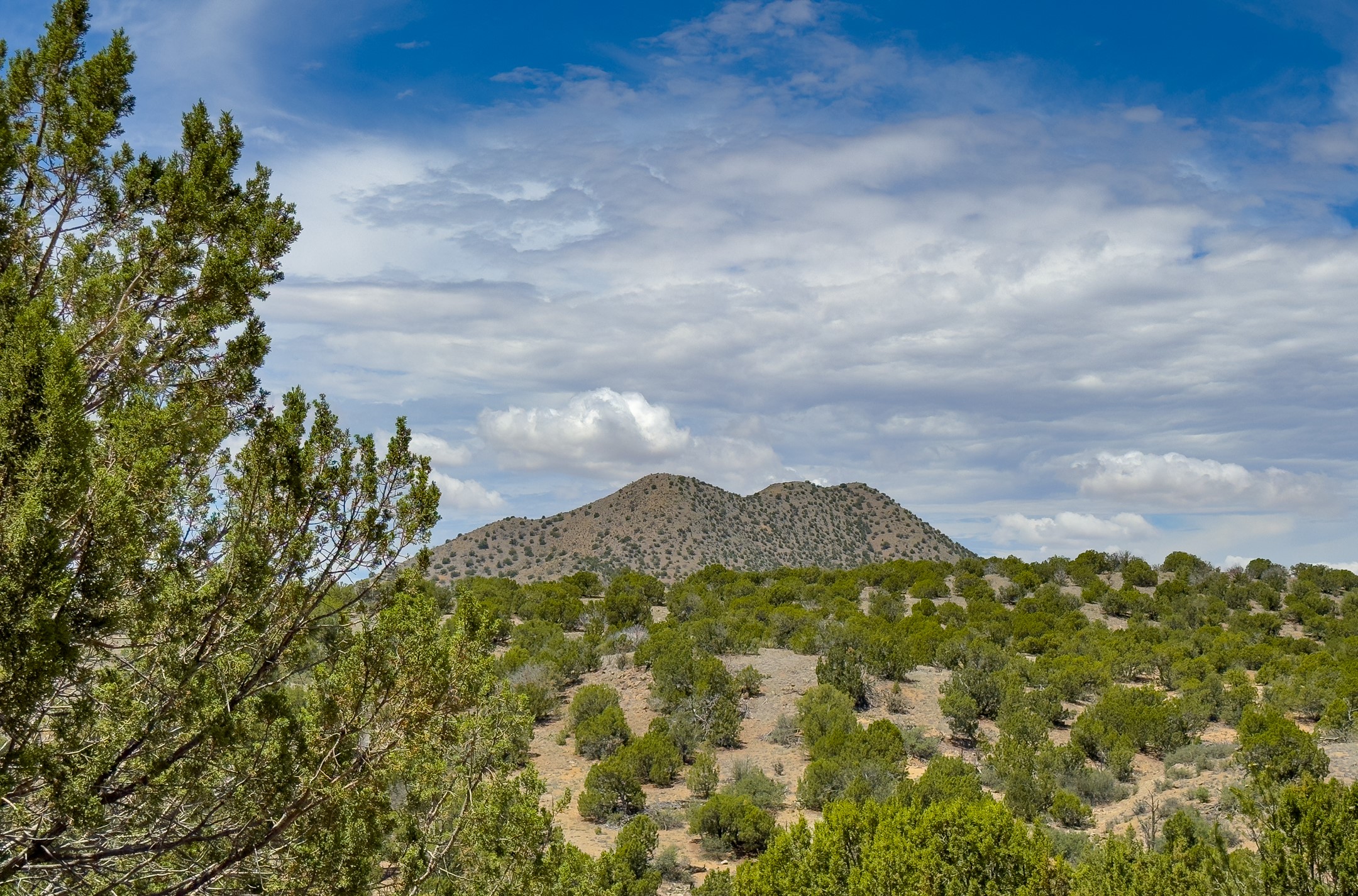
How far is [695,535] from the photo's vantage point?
257 feet

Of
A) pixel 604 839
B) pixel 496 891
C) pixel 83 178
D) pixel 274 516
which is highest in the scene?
pixel 83 178

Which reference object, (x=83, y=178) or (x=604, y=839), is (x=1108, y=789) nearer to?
(x=604, y=839)

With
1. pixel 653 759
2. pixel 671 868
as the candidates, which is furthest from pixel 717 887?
pixel 653 759

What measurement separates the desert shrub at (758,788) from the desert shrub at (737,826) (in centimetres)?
134

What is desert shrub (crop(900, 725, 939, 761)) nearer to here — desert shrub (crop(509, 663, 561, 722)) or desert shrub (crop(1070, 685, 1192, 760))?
desert shrub (crop(1070, 685, 1192, 760))

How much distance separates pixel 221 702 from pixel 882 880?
28.7ft

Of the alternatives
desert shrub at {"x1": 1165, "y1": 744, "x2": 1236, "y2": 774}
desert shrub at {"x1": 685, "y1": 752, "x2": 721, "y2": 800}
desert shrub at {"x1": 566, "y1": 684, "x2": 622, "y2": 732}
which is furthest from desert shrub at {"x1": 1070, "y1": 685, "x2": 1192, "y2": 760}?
desert shrub at {"x1": 566, "y1": 684, "x2": 622, "y2": 732}

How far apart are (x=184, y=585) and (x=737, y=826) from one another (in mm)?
15410

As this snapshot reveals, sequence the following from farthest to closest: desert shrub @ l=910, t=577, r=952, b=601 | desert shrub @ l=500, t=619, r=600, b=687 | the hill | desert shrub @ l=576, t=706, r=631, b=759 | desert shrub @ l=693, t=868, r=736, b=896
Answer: the hill < desert shrub @ l=910, t=577, r=952, b=601 < desert shrub @ l=500, t=619, r=600, b=687 < desert shrub @ l=576, t=706, r=631, b=759 < desert shrub @ l=693, t=868, r=736, b=896

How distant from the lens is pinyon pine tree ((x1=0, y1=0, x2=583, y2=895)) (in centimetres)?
420

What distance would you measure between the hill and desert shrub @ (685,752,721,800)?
46632 millimetres

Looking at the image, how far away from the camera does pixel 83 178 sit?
678 centimetres

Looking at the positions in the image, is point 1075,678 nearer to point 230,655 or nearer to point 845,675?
point 845,675

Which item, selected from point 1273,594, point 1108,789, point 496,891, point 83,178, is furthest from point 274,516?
point 1273,594
